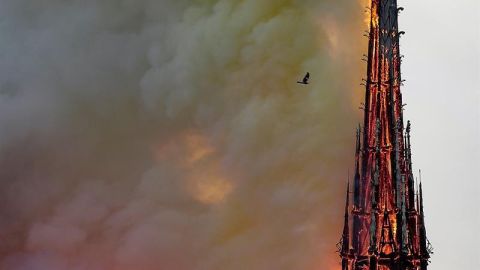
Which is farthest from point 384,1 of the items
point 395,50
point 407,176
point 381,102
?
point 407,176

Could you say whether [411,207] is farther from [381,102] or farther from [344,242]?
[381,102]

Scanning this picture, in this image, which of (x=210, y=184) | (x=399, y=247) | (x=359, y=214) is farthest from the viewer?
(x=210, y=184)

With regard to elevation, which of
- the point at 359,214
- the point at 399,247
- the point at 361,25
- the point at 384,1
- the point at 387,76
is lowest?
the point at 399,247

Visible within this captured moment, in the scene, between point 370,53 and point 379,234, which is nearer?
point 379,234

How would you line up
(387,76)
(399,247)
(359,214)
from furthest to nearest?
(387,76), (359,214), (399,247)

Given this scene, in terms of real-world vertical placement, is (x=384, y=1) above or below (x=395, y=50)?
above

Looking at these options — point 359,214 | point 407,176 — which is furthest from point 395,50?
point 359,214
